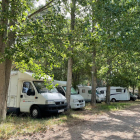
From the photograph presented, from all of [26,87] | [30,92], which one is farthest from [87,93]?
[30,92]

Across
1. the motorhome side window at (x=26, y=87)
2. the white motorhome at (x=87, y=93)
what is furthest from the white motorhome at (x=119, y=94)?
the motorhome side window at (x=26, y=87)

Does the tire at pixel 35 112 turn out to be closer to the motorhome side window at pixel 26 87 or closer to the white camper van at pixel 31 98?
the white camper van at pixel 31 98

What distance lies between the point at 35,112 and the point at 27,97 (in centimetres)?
95

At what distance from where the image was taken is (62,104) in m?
9.50

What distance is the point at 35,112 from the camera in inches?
358

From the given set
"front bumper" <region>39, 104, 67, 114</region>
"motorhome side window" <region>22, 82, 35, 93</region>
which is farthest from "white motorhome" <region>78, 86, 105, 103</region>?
"motorhome side window" <region>22, 82, 35, 93</region>

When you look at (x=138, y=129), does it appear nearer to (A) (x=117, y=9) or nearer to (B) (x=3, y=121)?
(A) (x=117, y=9)

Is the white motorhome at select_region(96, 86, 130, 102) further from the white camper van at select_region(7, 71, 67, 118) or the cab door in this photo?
the cab door

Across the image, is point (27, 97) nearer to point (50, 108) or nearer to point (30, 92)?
point (30, 92)

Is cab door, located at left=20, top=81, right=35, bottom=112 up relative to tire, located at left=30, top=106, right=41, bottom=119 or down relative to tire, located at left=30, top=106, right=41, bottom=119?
up

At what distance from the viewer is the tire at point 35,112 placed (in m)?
→ 8.88

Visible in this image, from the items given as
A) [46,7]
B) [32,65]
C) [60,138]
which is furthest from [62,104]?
[46,7]

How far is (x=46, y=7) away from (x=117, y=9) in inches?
152

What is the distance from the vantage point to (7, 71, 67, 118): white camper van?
887 cm
